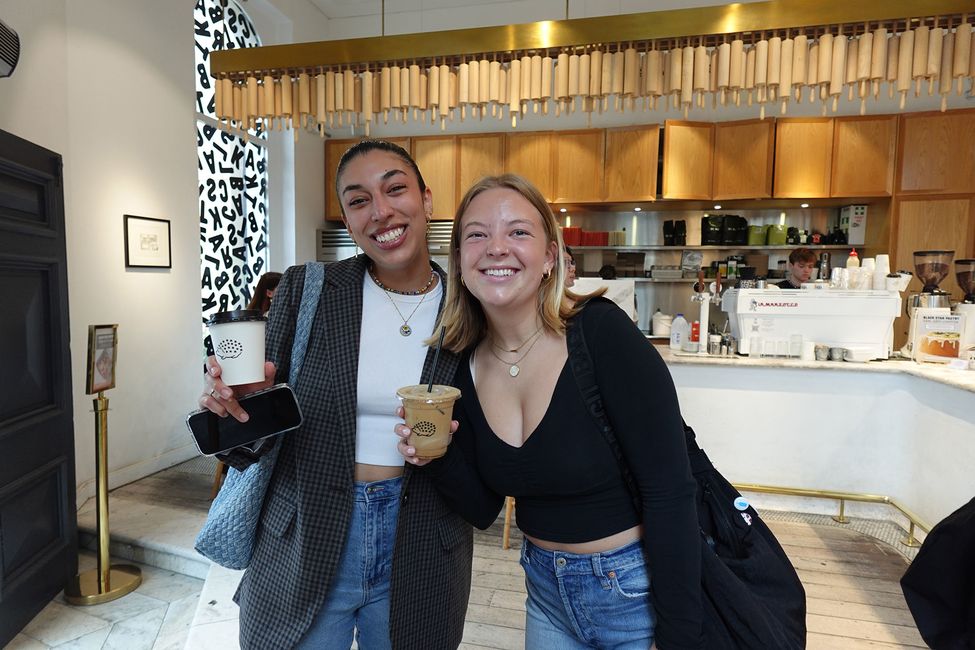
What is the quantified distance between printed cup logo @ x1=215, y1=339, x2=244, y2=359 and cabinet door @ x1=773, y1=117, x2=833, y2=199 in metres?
5.83

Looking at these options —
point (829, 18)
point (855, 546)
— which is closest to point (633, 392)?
point (829, 18)

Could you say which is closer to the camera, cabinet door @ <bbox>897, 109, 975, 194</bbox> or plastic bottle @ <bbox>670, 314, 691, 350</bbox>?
plastic bottle @ <bbox>670, 314, 691, 350</bbox>

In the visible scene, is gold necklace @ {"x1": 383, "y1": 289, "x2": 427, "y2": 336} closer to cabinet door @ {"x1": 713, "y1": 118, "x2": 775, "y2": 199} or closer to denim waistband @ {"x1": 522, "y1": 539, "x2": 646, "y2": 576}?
denim waistband @ {"x1": 522, "y1": 539, "x2": 646, "y2": 576}

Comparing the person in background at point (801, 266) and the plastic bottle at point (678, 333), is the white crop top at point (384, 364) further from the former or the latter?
the person in background at point (801, 266)

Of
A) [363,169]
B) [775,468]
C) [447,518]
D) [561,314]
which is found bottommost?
[775,468]

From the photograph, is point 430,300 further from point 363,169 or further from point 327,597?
point 327,597

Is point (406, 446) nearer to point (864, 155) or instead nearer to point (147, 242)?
point (147, 242)

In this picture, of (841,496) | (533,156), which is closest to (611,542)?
(841,496)

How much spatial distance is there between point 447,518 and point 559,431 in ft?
1.40

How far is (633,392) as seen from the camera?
1001 millimetres

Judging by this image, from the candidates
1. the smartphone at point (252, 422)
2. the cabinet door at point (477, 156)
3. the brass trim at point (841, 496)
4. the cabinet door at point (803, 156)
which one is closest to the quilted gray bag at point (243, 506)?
the smartphone at point (252, 422)

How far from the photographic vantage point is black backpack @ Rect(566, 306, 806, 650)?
99 centimetres

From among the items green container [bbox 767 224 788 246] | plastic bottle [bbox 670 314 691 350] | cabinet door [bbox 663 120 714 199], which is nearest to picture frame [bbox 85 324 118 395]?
plastic bottle [bbox 670 314 691 350]

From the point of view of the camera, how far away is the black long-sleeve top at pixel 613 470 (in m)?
0.99
